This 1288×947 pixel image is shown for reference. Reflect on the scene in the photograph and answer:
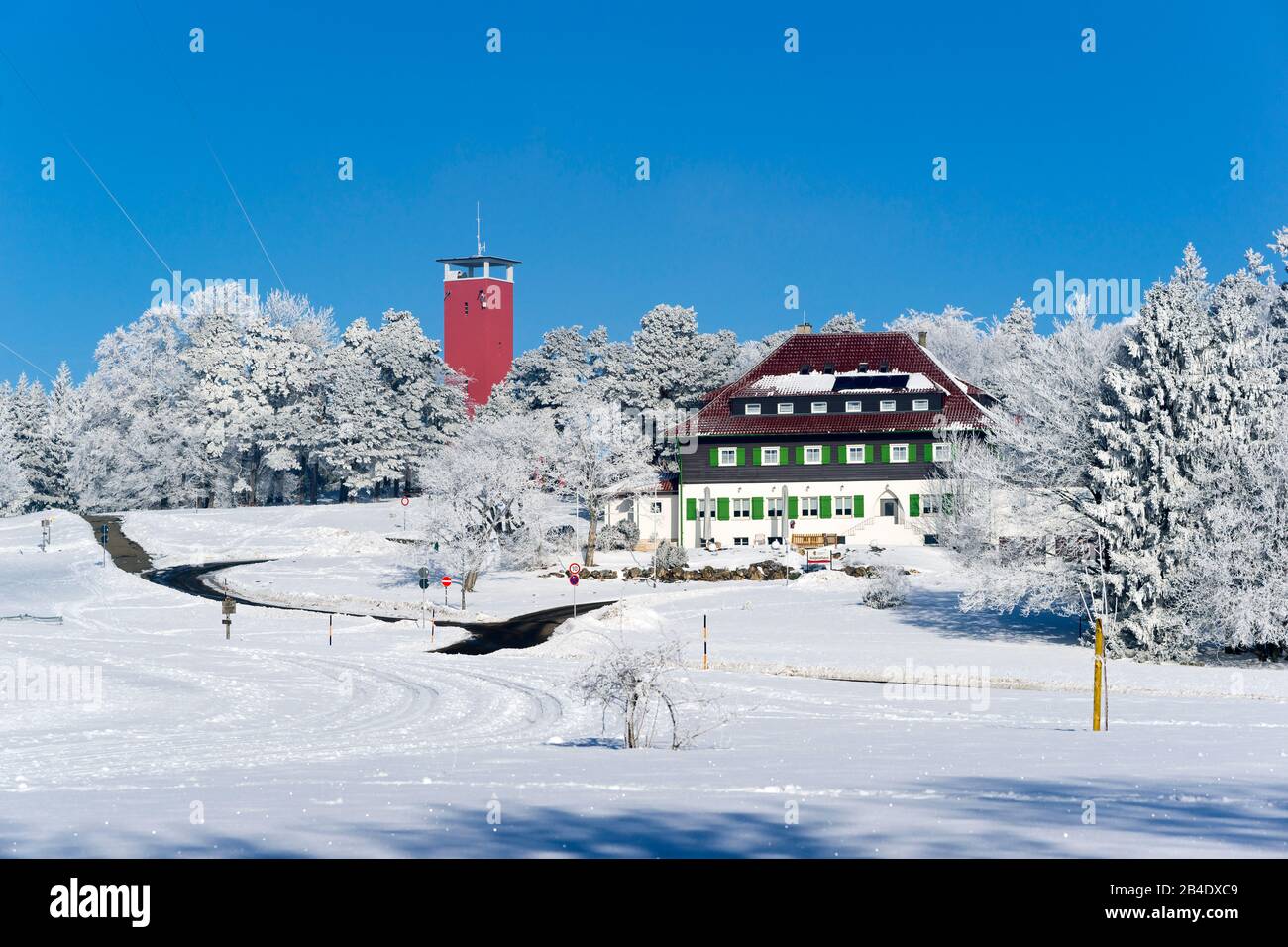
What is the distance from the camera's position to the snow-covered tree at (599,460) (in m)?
67.0

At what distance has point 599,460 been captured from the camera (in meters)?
67.3

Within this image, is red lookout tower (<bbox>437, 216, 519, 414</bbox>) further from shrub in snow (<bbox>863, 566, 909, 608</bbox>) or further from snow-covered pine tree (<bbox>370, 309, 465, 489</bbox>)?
shrub in snow (<bbox>863, 566, 909, 608</bbox>)

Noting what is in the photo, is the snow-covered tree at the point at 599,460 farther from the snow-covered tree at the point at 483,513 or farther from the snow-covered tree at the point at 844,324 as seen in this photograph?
the snow-covered tree at the point at 844,324

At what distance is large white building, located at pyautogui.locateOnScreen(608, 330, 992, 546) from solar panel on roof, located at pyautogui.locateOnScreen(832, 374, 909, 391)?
0.06m

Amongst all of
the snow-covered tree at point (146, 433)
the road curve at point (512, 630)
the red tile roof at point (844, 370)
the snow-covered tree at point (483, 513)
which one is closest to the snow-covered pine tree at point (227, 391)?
the snow-covered tree at point (146, 433)

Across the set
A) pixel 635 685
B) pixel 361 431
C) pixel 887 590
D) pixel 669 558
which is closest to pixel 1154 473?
pixel 887 590

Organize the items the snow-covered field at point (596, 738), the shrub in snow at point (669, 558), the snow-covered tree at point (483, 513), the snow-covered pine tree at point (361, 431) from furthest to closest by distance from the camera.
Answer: the snow-covered pine tree at point (361, 431) < the shrub in snow at point (669, 558) < the snow-covered tree at point (483, 513) < the snow-covered field at point (596, 738)

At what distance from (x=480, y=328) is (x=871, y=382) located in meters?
44.4

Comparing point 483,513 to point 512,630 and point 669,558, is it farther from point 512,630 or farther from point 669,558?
point 512,630

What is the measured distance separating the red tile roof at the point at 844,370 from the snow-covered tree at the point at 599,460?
3.27 m

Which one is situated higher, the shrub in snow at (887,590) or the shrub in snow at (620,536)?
the shrub in snow at (620,536)
